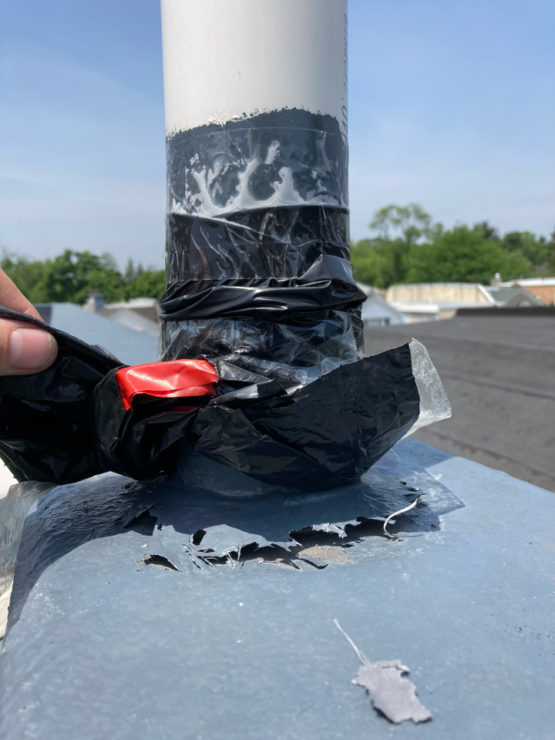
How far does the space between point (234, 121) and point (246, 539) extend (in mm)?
1141

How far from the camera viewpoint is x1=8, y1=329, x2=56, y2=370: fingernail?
126 cm

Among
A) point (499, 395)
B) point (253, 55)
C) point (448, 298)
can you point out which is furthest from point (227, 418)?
point (448, 298)

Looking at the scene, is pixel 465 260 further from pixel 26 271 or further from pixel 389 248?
pixel 26 271

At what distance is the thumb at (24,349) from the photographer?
1.25 meters

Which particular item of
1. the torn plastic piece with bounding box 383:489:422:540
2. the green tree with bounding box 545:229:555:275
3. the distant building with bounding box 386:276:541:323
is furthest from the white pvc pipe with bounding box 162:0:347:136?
the green tree with bounding box 545:229:555:275

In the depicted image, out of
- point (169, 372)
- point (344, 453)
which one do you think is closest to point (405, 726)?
point (344, 453)

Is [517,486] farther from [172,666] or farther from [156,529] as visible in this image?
[172,666]

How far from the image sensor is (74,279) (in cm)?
5450

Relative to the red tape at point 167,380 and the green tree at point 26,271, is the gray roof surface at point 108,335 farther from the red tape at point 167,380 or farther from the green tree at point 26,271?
the green tree at point 26,271

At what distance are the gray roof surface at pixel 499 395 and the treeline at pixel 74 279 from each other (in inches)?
1998

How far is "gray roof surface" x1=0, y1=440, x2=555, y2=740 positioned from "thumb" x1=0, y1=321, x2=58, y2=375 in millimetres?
471

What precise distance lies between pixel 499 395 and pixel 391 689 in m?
3.21

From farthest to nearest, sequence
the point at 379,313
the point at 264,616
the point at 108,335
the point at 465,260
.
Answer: the point at 465,260, the point at 379,313, the point at 108,335, the point at 264,616

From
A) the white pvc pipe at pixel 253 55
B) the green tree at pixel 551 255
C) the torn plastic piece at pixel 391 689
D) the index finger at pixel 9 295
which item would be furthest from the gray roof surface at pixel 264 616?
the green tree at pixel 551 255
